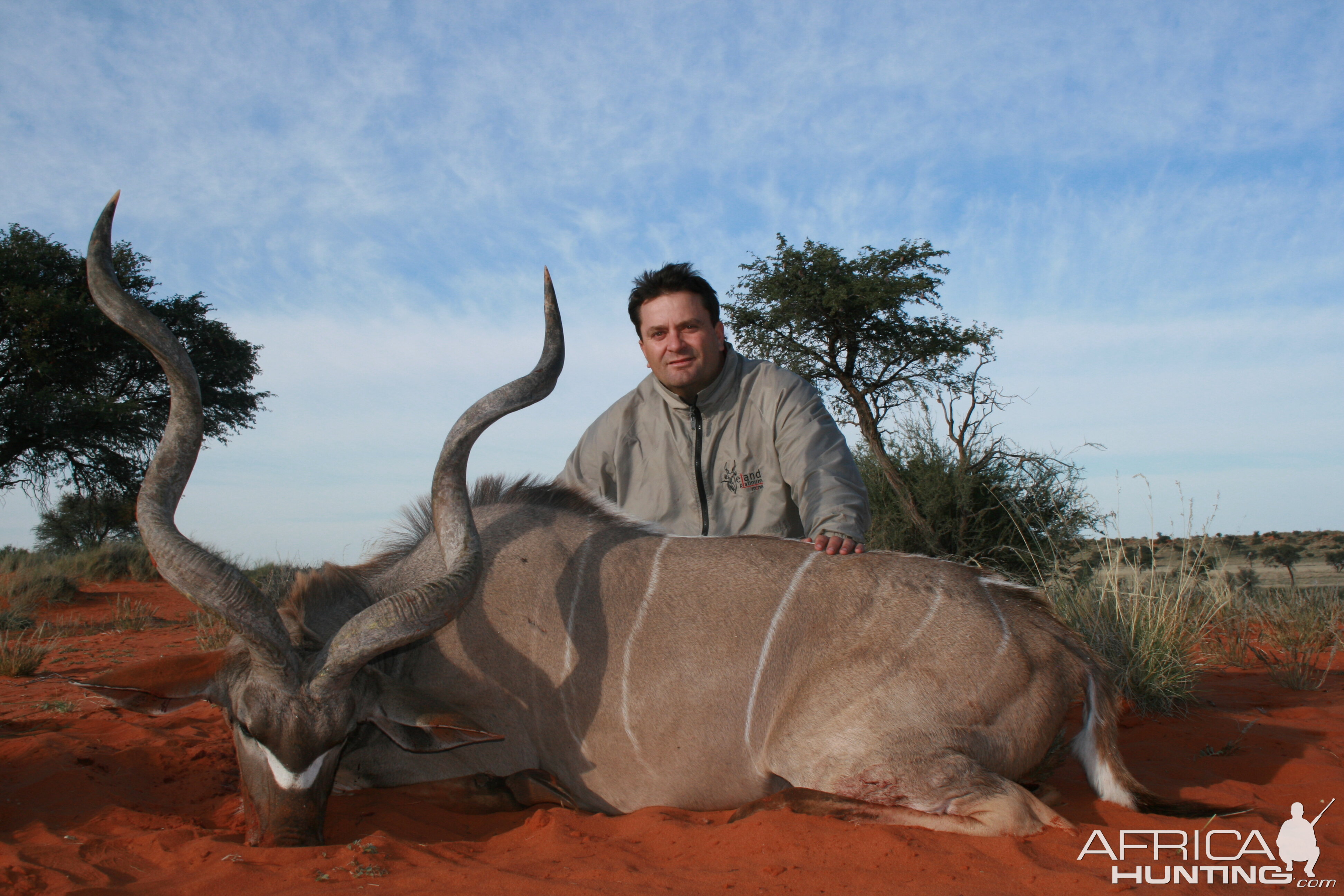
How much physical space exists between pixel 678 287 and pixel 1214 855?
3.56 meters

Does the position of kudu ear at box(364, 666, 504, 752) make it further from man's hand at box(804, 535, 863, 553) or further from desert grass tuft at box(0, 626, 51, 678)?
desert grass tuft at box(0, 626, 51, 678)

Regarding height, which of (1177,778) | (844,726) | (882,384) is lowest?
(1177,778)

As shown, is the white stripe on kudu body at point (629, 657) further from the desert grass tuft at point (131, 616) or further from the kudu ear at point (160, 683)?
the desert grass tuft at point (131, 616)

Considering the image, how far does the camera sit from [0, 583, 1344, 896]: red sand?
2.59 meters

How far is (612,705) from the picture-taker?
3.44 meters

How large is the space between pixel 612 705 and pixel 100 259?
8.08ft

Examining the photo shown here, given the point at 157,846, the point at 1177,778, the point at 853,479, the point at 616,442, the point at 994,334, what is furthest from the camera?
the point at 994,334

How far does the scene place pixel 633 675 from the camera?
3445 mm

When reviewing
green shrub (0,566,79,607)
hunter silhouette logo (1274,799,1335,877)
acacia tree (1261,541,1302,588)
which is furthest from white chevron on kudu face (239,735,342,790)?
acacia tree (1261,541,1302,588)

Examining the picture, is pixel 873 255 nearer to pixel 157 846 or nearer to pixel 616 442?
pixel 616 442

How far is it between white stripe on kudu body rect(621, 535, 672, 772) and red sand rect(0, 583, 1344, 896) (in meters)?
0.26

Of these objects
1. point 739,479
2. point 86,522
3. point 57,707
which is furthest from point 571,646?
point 86,522

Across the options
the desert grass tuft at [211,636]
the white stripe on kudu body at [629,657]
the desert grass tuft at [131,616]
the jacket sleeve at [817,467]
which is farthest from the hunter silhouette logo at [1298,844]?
the desert grass tuft at [131,616]

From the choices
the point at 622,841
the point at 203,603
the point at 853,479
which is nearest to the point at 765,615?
the point at 622,841
